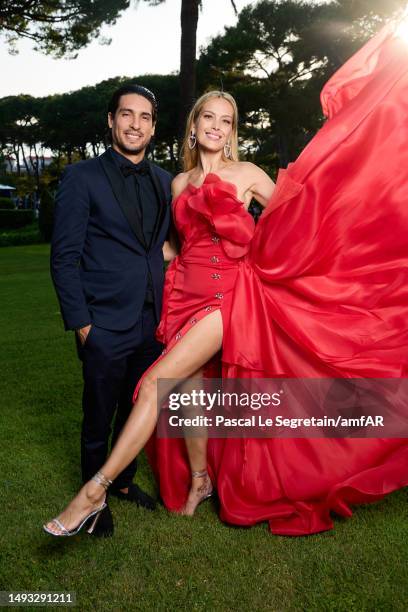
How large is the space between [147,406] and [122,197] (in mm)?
1105

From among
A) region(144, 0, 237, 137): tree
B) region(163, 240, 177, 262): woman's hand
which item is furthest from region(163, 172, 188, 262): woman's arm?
region(144, 0, 237, 137): tree

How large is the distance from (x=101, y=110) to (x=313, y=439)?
45.5 m

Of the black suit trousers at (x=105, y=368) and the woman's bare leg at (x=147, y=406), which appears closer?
the woman's bare leg at (x=147, y=406)

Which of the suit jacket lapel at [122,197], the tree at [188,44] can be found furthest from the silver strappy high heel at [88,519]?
the tree at [188,44]

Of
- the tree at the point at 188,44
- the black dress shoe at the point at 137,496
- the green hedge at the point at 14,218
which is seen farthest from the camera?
the green hedge at the point at 14,218

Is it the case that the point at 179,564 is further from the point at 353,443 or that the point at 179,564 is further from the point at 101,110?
the point at 101,110

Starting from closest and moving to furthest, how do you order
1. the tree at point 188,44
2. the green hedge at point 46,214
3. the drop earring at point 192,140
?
the drop earring at point 192,140, the tree at point 188,44, the green hedge at point 46,214

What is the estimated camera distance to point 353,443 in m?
3.46

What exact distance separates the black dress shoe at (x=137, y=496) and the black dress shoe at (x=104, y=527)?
1.17 ft

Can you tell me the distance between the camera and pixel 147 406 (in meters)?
3.25

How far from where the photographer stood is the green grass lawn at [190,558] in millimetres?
2869

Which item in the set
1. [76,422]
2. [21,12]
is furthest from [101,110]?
[76,422]

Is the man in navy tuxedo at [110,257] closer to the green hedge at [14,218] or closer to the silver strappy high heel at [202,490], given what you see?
the silver strappy high heel at [202,490]

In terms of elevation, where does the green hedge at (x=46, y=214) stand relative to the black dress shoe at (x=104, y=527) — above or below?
below
